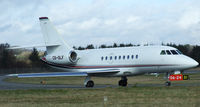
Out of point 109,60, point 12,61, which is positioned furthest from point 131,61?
point 12,61

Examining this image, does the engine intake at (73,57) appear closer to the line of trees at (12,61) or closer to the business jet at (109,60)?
the business jet at (109,60)

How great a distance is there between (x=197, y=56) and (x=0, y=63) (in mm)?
49587

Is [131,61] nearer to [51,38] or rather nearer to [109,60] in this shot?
[109,60]

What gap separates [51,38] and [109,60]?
251 inches

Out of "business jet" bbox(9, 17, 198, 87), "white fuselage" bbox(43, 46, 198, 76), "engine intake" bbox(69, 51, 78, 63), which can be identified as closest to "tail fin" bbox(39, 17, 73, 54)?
"business jet" bbox(9, 17, 198, 87)

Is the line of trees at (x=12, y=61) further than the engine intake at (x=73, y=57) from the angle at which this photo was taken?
Yes

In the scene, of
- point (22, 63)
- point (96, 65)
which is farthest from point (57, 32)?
point (22, 63)

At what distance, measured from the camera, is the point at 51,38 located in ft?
122

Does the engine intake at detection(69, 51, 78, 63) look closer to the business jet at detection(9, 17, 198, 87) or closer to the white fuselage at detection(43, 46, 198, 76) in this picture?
the business jet at detection(9, 17, 198, 87)

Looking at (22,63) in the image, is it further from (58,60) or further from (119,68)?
(119,68)

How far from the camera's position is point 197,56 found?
333 ft

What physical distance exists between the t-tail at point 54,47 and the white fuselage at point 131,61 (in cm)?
43

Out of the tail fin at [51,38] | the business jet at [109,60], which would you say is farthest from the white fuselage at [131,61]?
the tail fin at [51,38]

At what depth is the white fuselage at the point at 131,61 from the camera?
3031cm
